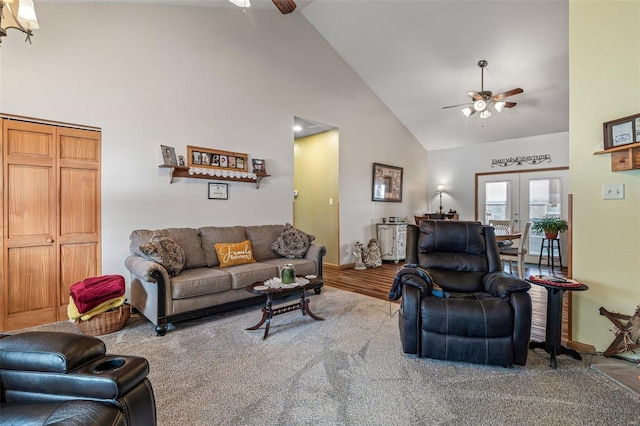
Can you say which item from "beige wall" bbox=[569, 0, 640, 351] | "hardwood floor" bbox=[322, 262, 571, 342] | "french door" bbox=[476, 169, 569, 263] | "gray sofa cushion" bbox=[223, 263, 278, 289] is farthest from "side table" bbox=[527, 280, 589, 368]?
"french door" bbox=[476, 169, 569, 263]

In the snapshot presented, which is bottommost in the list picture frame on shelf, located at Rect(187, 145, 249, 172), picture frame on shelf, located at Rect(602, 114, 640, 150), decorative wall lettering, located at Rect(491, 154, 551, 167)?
picture frame on shelf, located at Rect(602, 114, 640, 150)

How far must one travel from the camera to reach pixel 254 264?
3758 mm

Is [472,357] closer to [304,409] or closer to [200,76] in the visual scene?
[304,409]

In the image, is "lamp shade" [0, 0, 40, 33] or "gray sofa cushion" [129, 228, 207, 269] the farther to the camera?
"gray sofa cushion" [129, 228, 207, 269]

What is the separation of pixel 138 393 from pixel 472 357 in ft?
7.05

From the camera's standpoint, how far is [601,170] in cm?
236

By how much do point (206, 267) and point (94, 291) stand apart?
1.12 m

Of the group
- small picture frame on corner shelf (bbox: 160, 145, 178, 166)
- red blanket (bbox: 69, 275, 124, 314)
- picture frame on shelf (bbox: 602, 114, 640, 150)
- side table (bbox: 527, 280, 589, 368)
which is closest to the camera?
picture frame on shelf (bbox: 602, 114, 640, 150)

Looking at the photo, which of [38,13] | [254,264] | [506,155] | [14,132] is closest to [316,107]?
[254,264]

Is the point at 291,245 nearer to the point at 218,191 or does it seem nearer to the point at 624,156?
the point at 218,191

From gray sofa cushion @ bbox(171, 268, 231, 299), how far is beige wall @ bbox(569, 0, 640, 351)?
10.6ft

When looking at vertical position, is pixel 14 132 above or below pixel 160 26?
below

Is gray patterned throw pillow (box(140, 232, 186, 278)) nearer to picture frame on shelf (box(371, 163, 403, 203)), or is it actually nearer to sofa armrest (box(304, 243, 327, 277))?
sofa armrest (box(304, 243, 327, 277))

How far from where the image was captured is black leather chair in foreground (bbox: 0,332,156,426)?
90cm
